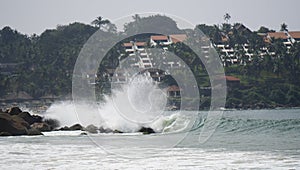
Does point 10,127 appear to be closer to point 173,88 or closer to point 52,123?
point 52,123

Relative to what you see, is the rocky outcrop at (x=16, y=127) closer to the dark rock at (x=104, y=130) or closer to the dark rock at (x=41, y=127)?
the dark rock at (x=41, y=127)

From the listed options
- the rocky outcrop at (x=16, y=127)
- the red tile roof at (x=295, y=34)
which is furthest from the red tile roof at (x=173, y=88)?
the rocky outcrop at (x=16, y=127)

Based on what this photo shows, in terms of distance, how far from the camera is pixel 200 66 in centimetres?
10388

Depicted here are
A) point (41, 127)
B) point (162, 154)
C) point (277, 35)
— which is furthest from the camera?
point (277, 35)

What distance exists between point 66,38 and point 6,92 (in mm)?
21910

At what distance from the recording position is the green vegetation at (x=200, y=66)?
96.6 metres

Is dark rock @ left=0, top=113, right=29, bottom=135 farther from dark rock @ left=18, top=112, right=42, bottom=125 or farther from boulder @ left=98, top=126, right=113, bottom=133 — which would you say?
boulder @ left=98, top=126, right=113, bottom=133

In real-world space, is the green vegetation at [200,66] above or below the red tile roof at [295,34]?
below

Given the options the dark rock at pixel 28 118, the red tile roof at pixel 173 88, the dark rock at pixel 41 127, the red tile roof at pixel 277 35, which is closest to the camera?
the dark rock at pixel 41 127

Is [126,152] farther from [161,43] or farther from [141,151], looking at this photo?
[161,43]

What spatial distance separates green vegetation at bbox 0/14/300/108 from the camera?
3802 inches

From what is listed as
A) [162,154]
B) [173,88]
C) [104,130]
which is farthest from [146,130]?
[173,88]

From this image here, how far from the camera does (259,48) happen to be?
10425cm

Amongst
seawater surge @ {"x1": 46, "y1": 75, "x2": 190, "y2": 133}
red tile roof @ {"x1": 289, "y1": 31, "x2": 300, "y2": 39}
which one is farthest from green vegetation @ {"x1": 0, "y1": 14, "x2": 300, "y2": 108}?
seawater surge @ {"x1": 46, "y1": 75, "x2": 190, "y2": 133}
